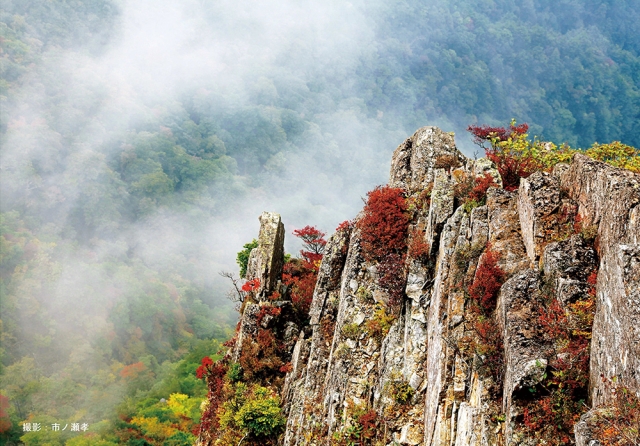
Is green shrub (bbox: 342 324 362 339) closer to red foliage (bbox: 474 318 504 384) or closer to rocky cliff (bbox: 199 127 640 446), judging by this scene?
rocky cliff (bbox: 199 127 640 446)

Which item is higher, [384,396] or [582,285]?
[582,285]

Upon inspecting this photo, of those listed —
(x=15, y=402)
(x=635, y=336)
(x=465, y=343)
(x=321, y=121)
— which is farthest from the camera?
(x=321, y=121)

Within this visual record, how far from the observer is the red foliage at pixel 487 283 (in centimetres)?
1194

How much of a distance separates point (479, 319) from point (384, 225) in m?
7.39

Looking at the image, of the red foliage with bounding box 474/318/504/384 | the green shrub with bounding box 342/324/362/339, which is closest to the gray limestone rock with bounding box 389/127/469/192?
the green shrub with bounding box 342/324/362/339

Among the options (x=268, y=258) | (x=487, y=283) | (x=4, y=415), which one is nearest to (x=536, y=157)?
(x=487, y=283)

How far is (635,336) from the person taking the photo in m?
7.39

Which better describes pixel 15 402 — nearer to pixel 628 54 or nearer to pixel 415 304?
pixel 415 304

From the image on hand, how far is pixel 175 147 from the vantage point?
136875mm

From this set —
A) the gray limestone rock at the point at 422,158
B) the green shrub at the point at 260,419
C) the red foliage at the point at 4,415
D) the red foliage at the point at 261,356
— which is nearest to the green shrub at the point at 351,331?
the green shrub at the point at 260,419

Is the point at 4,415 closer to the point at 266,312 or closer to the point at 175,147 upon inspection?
the point at 266,312

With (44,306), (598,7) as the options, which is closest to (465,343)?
(44,306)

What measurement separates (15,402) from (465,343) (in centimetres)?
7791

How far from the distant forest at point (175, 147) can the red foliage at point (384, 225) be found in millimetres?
51042
